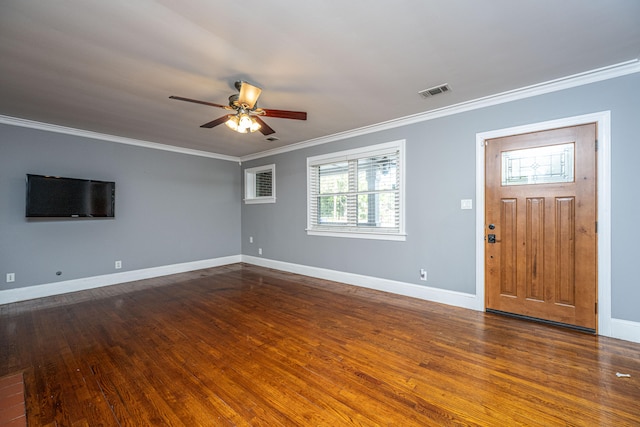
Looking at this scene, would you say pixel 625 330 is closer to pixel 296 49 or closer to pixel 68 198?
pixel 296 49

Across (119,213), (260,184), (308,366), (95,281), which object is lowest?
(308,366)

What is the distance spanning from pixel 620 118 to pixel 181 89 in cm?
452

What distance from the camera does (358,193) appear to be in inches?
179

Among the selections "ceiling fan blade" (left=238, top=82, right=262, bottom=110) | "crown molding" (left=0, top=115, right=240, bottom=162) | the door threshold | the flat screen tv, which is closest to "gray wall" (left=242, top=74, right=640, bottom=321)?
the door threshold

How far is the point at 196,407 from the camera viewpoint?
5.77 feet

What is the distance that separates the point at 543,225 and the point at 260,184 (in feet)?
17.7

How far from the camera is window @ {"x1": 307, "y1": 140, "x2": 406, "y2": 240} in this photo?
4.14 metres

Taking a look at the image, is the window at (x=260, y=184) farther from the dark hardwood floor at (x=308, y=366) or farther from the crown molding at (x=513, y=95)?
the dark hardwood floor at (x=308, y=366)

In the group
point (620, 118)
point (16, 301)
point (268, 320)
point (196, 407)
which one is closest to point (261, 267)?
point (268, 320)

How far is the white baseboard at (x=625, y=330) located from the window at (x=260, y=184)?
5.32 meters

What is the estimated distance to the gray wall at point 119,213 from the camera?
3887 millimetres

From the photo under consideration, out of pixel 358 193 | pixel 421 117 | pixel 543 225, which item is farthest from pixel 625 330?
pixel 358 193

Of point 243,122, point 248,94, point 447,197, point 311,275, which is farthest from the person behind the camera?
point 311,275

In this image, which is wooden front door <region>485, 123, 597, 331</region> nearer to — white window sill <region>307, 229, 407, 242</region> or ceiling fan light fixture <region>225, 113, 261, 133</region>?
white window sill <region>307, 229, 407, 242</region>
